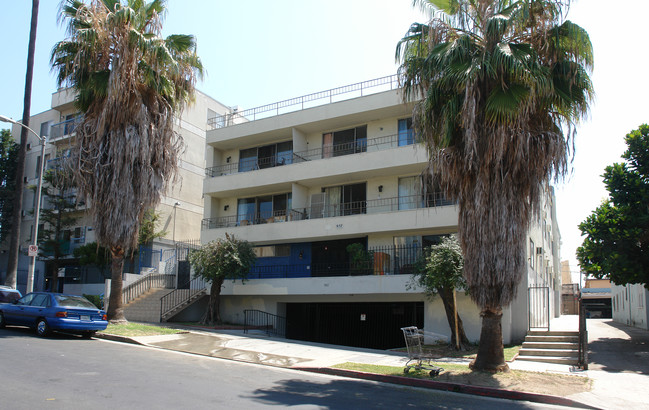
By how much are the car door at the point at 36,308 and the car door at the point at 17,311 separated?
0.51 ft

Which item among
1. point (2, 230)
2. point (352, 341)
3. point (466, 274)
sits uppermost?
point (2, 230)

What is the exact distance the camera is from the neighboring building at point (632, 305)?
2870 centimetres

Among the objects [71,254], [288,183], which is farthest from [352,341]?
[71,254]

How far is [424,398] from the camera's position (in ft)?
31.9

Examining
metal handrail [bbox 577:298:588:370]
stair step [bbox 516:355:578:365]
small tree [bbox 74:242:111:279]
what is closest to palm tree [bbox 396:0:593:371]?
metal handrail [bbox 577:298:588:370]

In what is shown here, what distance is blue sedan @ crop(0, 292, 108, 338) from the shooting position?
1518cm

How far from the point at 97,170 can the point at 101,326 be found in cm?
612

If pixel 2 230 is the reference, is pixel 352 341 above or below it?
below

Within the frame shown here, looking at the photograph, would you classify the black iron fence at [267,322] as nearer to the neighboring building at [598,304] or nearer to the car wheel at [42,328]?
the car wheel at [42,328]

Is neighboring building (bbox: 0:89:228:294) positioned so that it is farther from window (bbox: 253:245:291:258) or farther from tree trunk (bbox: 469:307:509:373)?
tree trunk (bbox: 469:307:509:373)

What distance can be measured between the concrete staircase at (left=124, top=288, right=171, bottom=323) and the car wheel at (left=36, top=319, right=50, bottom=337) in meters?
8.65

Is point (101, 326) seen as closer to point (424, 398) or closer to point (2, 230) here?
point (424, 398)

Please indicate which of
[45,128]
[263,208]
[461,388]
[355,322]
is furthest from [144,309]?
[45,128]

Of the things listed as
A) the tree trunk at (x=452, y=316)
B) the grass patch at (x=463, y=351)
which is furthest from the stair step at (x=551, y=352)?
the tree trunk at (x=452, y=316)
